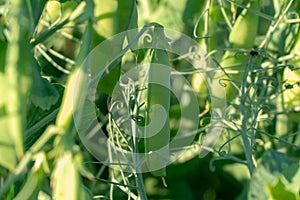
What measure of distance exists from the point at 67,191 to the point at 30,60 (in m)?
0.09

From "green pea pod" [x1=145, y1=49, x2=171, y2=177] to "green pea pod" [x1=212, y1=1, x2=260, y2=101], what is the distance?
22 cm

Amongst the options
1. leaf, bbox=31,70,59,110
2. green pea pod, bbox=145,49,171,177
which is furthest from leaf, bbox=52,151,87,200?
green pea pod, bbox=145,49,171,177

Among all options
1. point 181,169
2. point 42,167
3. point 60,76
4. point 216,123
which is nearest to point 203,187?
point 181,169

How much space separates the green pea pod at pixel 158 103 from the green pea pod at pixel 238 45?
221 millimetres

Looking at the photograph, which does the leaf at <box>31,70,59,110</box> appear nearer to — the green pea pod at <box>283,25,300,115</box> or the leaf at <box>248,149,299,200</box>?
the leaf at <box>248,149,299,200</box>

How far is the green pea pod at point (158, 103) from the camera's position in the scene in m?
0.65

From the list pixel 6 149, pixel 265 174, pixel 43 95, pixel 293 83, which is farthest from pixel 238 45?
pixel 6 149

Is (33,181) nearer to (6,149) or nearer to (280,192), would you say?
(6,149)

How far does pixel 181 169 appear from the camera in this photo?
120 centimetres

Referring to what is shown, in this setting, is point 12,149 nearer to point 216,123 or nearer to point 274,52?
point 216,123

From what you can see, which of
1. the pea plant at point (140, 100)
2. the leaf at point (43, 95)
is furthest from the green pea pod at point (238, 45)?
the leaf at point (43, 95)

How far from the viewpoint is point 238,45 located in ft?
2.97

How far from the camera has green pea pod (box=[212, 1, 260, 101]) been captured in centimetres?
88

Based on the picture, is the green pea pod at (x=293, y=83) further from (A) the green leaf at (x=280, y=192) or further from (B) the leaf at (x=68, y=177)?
(B) the leaf at (x=68, y=177)
